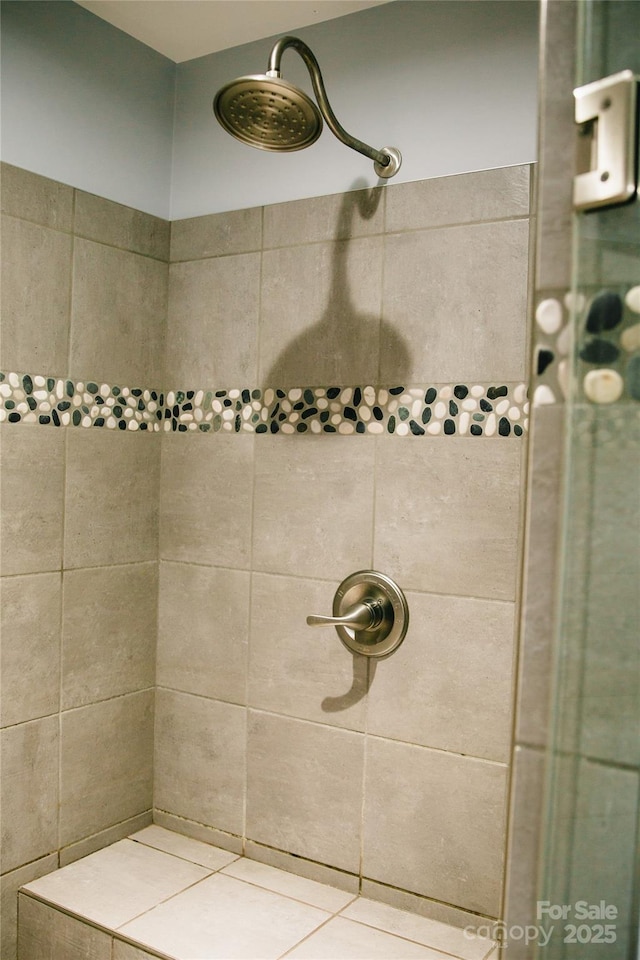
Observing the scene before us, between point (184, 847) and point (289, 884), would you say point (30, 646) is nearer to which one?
point (184, 847)

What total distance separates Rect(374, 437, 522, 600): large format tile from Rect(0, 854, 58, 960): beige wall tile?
953 mm

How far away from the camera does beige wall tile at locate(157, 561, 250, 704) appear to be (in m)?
1.72

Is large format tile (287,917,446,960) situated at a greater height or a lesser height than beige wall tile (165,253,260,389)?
lesser

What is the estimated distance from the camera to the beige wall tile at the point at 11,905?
153cm

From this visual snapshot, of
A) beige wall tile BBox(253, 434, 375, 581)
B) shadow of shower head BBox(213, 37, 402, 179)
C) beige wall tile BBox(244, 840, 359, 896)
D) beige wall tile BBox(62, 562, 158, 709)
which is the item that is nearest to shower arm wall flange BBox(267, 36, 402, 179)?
shadow of shower head BBox(213, 37, 402, 179)

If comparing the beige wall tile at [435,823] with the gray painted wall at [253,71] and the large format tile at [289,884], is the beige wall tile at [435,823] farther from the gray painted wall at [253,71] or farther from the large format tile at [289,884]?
the gray painted wall at [253,71]

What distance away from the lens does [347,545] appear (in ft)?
5.17

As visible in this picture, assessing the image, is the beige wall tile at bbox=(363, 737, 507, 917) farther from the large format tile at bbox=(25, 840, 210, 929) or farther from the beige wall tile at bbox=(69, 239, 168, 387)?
the beige wall tile at bbox=(69, 239, 168, 387)

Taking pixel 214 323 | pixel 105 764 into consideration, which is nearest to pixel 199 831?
pixel 105 764

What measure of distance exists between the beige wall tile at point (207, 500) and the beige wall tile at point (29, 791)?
477 millimetres

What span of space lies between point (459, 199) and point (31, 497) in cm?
102

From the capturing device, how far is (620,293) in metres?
0.55

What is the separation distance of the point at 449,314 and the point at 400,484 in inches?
13.4

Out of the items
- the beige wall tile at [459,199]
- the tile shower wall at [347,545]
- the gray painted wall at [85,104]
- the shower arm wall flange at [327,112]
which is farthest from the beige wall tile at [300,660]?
the gray painted wall at [85,104]
